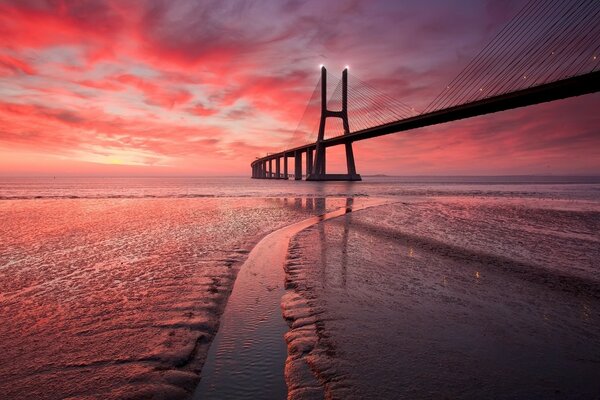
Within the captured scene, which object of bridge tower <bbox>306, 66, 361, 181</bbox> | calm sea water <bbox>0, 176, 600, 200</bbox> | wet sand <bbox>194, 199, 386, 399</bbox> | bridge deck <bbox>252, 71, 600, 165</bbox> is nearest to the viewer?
wet sand <bbox>194, 199, 386, 399</bbox>

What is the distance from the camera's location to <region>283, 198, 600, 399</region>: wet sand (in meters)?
2.10

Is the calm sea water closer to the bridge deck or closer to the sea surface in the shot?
the bridge deck

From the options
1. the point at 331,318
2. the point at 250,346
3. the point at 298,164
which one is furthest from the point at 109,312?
the point at 298,164

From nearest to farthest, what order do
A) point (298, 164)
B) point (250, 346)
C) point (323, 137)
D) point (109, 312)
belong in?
point (250, 346) → point (109, 312) → point (323, 137) → point (298, 164)

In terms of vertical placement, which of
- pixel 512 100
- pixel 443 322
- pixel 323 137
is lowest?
pixel 443 322

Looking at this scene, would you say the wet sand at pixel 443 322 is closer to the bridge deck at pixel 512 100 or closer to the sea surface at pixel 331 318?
the sea surface at pixel 331 318

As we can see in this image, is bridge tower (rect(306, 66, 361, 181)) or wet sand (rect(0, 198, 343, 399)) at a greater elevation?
bridge tower (rect(306, 66, 361, 181))

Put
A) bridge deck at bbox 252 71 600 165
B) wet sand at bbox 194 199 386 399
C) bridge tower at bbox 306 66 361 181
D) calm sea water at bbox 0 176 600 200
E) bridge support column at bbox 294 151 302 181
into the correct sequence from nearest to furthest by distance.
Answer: wet sand at bbox 194 199 386 399, bridge deck at bbox 252 71 600 165, calm sea water at bbox 0 176 600 200, bridge tower at bbox 306 66 361 181, bridge support column at bbox 294 151 302 181

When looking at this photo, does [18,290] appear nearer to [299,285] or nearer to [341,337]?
[299,285]

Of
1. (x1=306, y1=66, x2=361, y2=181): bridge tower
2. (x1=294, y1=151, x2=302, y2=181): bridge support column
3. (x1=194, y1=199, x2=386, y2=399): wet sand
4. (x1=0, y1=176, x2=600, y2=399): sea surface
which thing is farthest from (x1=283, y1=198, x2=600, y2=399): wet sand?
(x1=294, y1=151, x2=302, y2=181): bridge support column

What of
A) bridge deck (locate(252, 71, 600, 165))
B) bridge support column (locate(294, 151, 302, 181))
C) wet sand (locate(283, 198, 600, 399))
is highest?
bridge deck (locate(252, 71, 600, 165))

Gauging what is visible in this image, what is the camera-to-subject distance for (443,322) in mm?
3066

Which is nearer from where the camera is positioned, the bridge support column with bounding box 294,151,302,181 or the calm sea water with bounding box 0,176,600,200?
the calm sea water with bounding box 0,176,600,200

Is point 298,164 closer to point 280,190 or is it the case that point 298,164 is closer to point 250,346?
point 280,190
